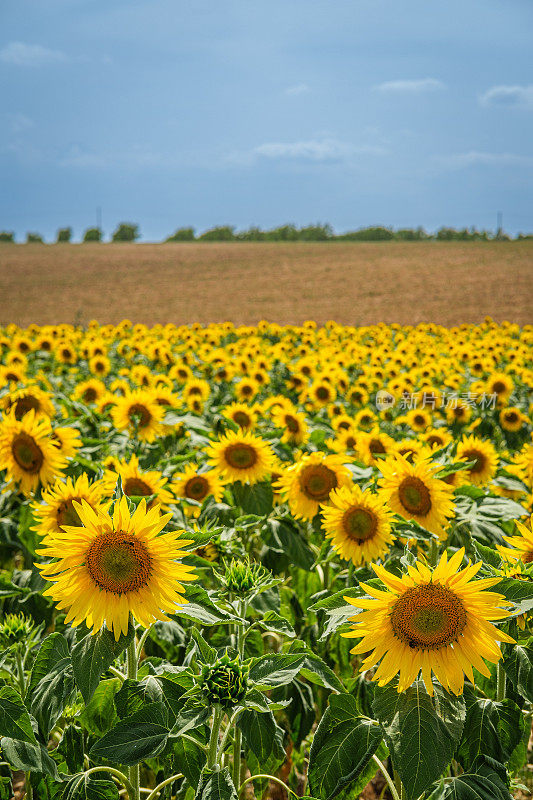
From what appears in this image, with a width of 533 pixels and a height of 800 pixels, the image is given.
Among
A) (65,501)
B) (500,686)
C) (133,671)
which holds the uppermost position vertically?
(65,501)

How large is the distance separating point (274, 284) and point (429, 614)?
3026 centimetres

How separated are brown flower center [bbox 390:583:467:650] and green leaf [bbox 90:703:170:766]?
2.09 feet

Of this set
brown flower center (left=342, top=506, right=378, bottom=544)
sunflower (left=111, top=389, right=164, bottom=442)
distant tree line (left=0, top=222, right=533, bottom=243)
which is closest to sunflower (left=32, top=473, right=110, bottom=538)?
brown flower center (left=342, top=506, right=378, bottom=544)

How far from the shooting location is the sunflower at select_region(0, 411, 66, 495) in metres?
2.73

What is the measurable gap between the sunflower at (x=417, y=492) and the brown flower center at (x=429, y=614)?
42.8 inches

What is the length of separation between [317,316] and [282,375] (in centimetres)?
1458

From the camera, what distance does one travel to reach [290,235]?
59500mm

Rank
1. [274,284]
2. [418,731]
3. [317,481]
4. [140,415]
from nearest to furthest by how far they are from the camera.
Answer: [418,731] → [317,481] → [140,415] → [274,284]

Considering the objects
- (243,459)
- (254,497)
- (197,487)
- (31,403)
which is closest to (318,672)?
(254,497)

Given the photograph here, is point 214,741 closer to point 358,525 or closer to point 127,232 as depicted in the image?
A: point 358,525

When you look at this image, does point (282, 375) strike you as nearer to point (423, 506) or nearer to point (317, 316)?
point (423, 506)

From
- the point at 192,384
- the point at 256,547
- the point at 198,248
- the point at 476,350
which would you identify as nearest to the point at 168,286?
the point at 198,248

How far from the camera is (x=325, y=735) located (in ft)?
5.59

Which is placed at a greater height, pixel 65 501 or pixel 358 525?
pixel 65 501
